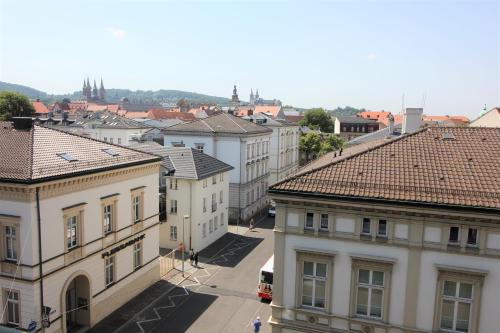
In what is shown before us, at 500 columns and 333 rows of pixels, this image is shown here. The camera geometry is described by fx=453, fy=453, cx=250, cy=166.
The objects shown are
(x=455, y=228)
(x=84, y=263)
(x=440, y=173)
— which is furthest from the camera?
(x=84, y=263)

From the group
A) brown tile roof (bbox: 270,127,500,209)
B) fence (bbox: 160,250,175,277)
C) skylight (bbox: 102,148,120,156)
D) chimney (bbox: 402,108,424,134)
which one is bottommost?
fence (bbox: 160,250,175,277)

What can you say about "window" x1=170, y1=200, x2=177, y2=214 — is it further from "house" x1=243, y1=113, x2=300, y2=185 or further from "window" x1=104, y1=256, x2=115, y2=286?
"house" x1=243, y1=113, x2=300, y2=185

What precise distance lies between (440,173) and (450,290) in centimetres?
462

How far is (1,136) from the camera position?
1085 inches

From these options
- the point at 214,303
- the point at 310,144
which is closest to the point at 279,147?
the point at 310,144

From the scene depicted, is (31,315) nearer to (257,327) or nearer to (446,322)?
(257,327)

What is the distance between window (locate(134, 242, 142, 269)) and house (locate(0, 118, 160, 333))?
3.3 inches

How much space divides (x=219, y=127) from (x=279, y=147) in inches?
671

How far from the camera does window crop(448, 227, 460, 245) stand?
55.2 ft

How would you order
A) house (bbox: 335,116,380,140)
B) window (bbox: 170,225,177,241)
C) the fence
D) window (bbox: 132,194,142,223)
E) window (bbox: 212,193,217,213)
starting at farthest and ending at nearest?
1. house (bbox: 335,116,380,140)
2. window (bbox: 212,193,217,213)
3. window (bbox: 170,225,177,241)
4. the fence
5. window (bbox: 132,194,142,223)

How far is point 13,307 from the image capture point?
2391 centimetres

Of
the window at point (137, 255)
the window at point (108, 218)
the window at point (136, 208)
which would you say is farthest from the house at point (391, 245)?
the window at point (137, 255)

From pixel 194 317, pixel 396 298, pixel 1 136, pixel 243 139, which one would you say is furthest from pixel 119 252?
pixel 243 139

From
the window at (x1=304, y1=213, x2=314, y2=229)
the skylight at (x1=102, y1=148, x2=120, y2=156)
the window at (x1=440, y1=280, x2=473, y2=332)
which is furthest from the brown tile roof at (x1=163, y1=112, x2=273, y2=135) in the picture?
the window at (x1=440, y1=280, x2=473, y2=332)
